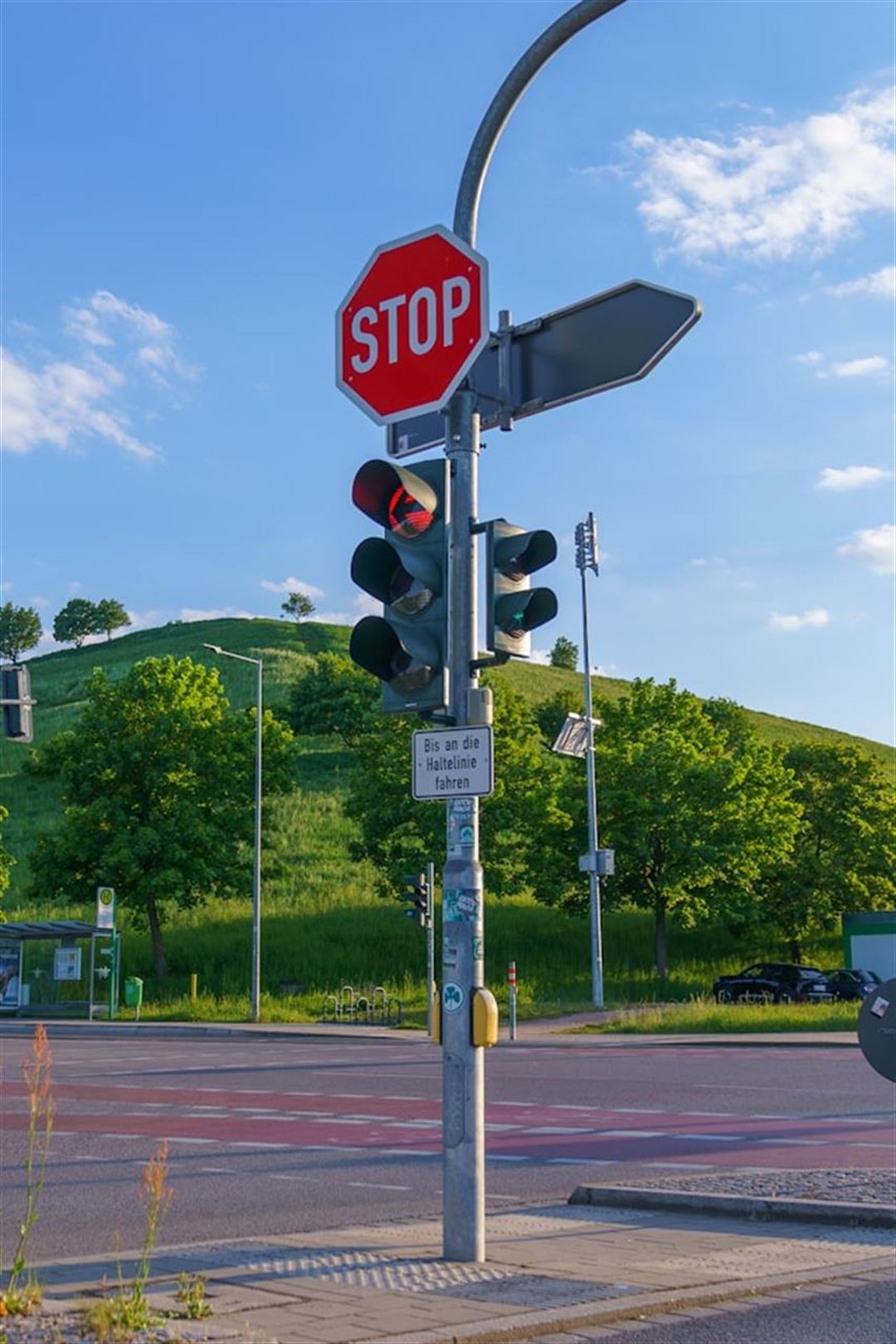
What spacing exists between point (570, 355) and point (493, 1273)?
15.0ft

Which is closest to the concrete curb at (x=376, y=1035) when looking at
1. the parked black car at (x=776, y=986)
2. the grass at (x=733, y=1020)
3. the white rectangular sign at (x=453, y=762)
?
the grass at (x=733, y=1020)

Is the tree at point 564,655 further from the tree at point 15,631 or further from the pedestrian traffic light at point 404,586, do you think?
the pedestrian traffic light at point 404,586

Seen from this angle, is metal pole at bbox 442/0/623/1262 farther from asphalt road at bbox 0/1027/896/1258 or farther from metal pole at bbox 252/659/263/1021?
metal pole at bbox 252/659/263/1021

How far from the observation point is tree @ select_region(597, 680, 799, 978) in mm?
51719

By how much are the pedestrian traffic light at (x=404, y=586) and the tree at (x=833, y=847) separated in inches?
1907

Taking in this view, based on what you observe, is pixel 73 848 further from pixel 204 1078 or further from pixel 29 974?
pixel 204 1078

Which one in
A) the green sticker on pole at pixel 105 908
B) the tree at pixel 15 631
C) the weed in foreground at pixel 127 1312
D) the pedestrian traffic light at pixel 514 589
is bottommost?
the weed in foreground at pixel 127 1312

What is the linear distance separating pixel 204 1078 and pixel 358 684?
7735 cm

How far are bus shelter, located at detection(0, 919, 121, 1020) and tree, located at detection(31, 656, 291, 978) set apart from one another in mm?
3996

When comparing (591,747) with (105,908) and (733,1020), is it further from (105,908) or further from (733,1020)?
(105,908)

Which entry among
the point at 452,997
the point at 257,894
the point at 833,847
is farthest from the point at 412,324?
the point at 833,847

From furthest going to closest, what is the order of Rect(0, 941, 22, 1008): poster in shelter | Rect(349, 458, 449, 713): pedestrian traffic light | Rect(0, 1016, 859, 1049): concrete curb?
Rect(0, 941, 22, 1008): poster in shelter
Rect(0, 1016, 859, 1049): concrete curb
Rect(349, 458, 449, 713): pedestrian traffic light

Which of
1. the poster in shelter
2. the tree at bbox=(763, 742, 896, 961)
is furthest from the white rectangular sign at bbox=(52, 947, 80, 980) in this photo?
the tree at bbox=(763, 742, 896, 961)

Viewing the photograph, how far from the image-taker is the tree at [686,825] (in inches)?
2036
